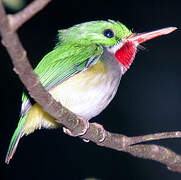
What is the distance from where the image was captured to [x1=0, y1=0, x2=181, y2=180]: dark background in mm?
4656

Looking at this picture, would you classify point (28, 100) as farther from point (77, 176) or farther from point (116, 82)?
point (77, 176)

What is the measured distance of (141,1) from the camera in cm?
539

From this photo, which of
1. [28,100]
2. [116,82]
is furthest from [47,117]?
[116,82]

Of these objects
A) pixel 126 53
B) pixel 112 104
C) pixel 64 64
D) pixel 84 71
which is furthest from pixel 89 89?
pixel 112 104

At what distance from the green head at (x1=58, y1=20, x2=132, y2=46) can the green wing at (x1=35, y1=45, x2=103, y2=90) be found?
145 millimetres

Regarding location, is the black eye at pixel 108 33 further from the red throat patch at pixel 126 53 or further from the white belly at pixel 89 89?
the white belly at pixel 89 89

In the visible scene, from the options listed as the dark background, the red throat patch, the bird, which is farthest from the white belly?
the dark background

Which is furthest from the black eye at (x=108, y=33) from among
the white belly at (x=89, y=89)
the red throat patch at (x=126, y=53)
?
the white belly at (x=89, y=89)

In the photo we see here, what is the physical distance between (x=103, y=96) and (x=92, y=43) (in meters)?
0.51

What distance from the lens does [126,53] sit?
127 inches

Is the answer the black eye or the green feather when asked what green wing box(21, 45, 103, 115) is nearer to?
the green feather

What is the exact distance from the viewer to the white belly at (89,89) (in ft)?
9.27

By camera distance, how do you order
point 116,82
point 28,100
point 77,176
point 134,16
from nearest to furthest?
point 28,100 → point 116,82 → point 77,176 → point 134,16

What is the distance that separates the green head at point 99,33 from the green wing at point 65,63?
0.47ft
